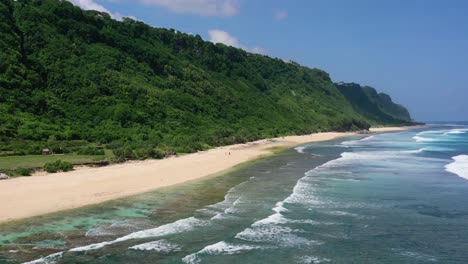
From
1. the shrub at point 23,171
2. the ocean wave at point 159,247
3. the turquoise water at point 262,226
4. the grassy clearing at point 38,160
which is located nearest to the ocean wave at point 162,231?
the turquoise water at point 262,226

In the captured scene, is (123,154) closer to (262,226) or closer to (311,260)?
(262,226)

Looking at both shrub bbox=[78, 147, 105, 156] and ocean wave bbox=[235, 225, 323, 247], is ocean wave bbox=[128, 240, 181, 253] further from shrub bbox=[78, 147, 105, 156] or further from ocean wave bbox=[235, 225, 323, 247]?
shrub bbox=[78, 147, 105, 156]

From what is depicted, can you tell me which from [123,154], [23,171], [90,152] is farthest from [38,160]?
[123,154]

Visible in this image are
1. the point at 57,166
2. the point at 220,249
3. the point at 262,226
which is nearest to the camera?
the point at 220,249

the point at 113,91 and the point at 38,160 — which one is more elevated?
the point at 113,91

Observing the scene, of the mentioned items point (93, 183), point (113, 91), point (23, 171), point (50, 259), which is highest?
point (113, 91)

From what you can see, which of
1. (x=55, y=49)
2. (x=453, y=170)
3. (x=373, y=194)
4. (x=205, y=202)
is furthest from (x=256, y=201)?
(x=55, y=49)
